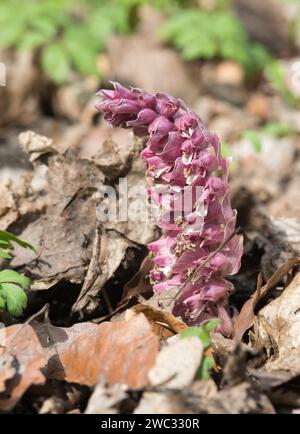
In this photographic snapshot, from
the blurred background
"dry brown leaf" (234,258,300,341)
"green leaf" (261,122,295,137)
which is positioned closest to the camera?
"dry brown leaf" (234,258,300,341)

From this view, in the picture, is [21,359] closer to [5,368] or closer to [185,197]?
[5,368]

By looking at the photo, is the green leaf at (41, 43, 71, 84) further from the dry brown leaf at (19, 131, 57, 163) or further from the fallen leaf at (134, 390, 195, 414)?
the fallen leaf at (134, 390, 195, 414)

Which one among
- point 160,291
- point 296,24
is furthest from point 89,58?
Result: point 160,291

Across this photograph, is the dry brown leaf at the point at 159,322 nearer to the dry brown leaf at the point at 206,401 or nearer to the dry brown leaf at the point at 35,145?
the dry brown leaf at the point at 206,401

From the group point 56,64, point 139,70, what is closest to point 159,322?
point 56,64

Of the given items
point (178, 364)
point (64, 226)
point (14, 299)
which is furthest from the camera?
point (64, 226)

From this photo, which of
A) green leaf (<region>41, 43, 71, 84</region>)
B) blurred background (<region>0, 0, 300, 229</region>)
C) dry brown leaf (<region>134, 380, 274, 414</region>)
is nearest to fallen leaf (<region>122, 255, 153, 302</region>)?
dry brown leaf (<region>134, 380, 274, 414</region>)

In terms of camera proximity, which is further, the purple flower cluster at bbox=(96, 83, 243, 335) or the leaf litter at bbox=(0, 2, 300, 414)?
the purple flower cluster at bbox=(96, 83, 243, 335)
